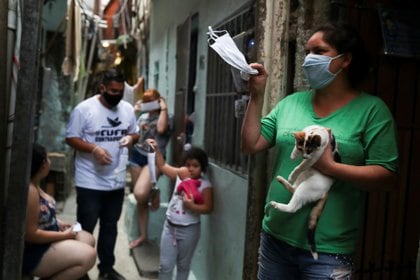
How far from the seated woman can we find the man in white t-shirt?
0.70 m

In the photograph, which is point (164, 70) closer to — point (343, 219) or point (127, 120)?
point (127, 120)

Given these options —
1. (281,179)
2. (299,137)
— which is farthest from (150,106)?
(299,137)

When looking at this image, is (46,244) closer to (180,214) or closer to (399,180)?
(180,214)

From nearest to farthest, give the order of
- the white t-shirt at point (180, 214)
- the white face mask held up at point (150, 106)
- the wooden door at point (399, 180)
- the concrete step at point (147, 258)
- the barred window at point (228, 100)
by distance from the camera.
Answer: the wooden door at point (399, 180)
the barred window at point (228, 100)
the white t-shirt at point (180, 214)
the concrete step at point (147, 258)
the white face mask held up at point (150, 106)

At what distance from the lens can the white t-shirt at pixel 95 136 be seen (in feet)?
A: 13.8

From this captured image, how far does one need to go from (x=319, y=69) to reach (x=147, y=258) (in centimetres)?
374

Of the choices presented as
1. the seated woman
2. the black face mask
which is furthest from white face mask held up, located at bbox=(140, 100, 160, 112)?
the seated woman

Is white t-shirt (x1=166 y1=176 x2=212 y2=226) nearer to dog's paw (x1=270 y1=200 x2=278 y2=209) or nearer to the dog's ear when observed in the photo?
dog's paw (x1=270 y1=200 x2=278 y2=209)

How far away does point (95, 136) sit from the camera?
423 cm

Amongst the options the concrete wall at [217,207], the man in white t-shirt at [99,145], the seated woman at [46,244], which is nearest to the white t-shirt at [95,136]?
the man in white t-shirt at [99,145]

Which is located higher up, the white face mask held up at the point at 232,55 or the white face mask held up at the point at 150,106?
the white face mask held up at the point at 232,55

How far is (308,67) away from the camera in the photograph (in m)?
1.91

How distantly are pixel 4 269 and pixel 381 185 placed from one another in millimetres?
1941

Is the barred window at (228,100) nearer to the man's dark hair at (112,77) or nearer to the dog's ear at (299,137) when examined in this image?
the man's dark hair at (112,77)
